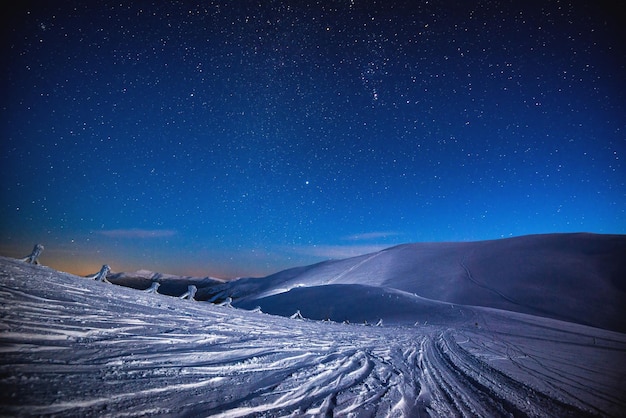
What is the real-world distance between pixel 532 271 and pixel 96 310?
112 feet

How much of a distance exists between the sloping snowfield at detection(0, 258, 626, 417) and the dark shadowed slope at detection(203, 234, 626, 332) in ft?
41.4

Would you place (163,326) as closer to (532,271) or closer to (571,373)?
(571,373)

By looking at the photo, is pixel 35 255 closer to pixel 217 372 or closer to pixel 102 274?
pixel 102 274

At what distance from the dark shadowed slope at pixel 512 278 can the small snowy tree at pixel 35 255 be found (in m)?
16.6

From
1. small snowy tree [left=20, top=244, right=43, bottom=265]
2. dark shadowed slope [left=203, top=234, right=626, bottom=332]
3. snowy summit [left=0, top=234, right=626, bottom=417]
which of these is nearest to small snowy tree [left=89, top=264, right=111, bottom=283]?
Answer: snowy summit [left=0, top=234, right=626, bottom=417]

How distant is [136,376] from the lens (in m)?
2.46

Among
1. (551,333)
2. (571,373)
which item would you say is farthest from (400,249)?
(571,373)

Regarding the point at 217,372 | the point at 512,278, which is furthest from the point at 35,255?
the point at 512,278

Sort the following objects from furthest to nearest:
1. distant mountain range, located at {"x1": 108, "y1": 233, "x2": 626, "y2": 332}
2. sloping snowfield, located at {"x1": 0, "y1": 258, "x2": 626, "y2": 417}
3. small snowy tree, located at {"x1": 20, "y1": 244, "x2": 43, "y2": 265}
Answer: distant mountain range, located at {"x1": 108, "y1": 233, "x2": 626, "y2": 332} < small snowy tree, located at {"x1": 20, "y1": 244, "x2": 43, "y2": 265} < sloping snowfield, located at {"x1": 0, "y1": 258, "x2": 626, "y2": 417}

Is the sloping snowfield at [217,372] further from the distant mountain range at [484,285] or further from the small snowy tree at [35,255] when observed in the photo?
the distant mountain range at [484,285]

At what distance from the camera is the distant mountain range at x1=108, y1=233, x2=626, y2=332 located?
738 inches

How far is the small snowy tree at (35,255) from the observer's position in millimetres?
6014

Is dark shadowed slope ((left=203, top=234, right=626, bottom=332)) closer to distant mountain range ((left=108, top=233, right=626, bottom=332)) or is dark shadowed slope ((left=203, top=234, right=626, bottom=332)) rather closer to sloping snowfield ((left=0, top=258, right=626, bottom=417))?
distant mountain range ((left=108, top=233, right=626, bottom=332))

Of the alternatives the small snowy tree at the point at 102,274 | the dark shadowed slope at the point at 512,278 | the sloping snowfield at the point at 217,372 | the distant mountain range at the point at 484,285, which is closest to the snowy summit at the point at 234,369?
the sloping snowfield at the point at 217,372
